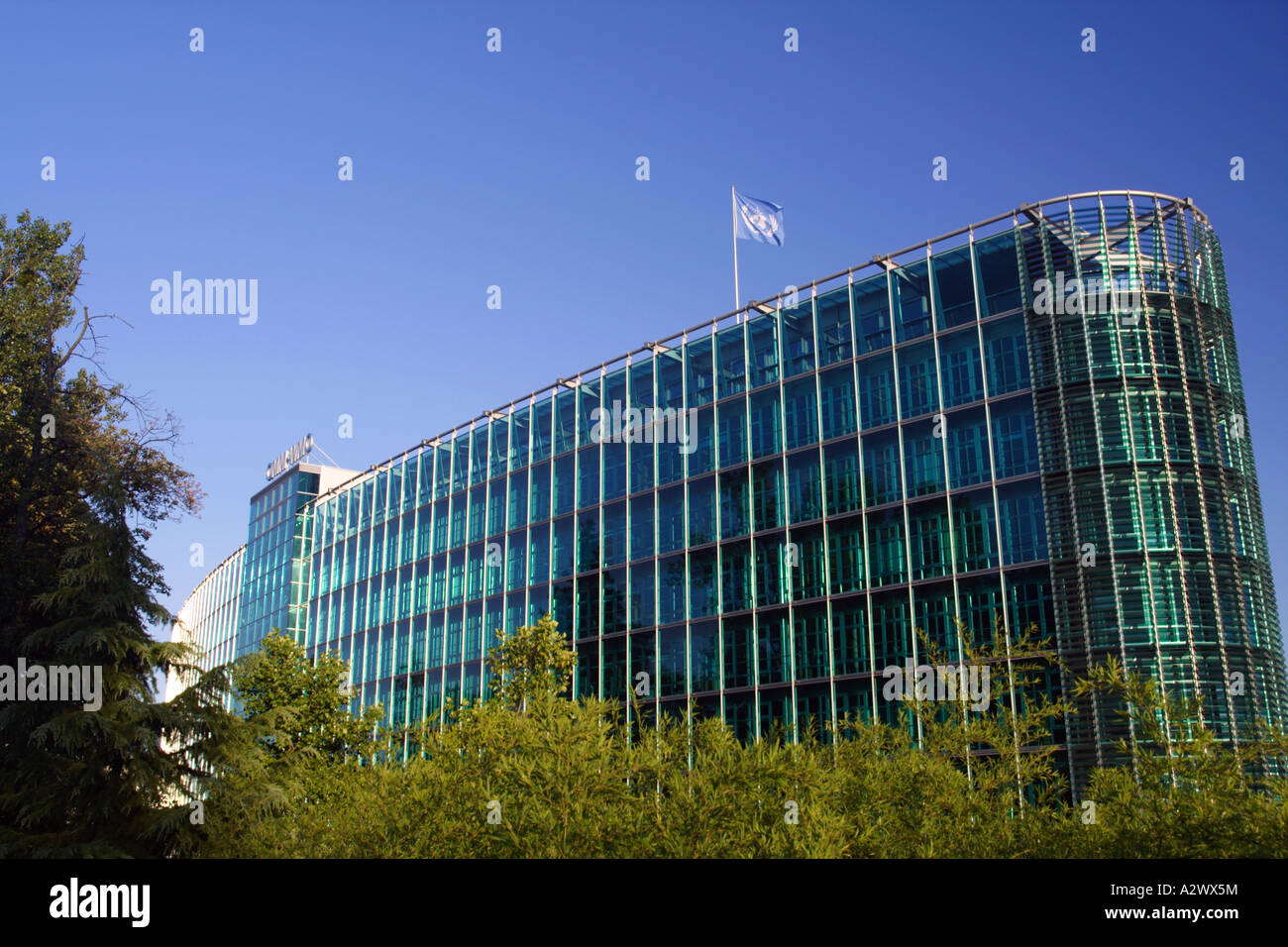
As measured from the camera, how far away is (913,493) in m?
41.9

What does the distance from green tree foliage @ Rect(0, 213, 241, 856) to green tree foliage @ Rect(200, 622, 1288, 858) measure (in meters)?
7.35

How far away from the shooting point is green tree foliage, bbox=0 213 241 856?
1033 inches

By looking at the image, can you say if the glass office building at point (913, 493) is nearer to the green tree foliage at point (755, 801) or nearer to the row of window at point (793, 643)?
the row of window at point (793, 643)

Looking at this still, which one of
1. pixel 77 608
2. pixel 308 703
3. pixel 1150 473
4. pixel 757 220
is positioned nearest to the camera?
pixel 77 608

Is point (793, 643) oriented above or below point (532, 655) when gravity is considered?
above

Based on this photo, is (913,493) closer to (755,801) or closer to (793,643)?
(793,643)

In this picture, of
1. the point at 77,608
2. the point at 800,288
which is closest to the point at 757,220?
the point at 800,288

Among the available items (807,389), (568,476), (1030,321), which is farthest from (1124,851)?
(568,476)

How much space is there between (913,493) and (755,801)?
25817mm

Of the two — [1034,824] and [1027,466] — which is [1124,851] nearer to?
[1034,824]

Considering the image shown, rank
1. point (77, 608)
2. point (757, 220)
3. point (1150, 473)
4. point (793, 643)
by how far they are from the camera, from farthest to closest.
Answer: point (757, 220) < point (793, 643) < point (1150, 473) < point (77, 608)

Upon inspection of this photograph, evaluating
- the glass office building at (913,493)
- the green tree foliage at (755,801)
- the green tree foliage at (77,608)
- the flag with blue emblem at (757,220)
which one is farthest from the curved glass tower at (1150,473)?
the green tree foliage at (77,608)
